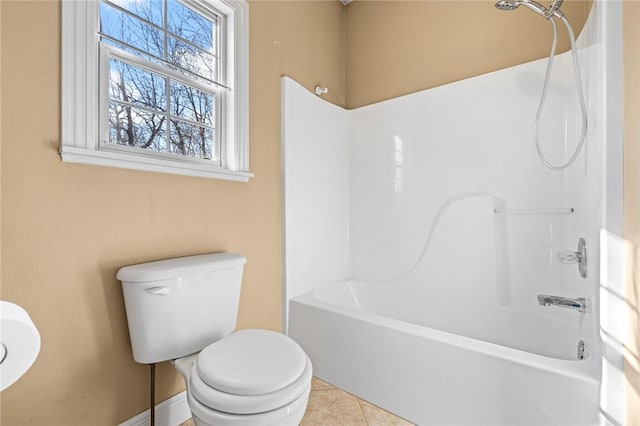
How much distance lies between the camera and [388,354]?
151cm

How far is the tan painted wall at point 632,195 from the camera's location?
898 mm

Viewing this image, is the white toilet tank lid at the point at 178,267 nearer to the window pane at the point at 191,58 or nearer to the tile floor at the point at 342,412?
the tile floor at the point at 342,412

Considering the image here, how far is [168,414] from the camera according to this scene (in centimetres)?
139

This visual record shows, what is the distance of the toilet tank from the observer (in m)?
1.16

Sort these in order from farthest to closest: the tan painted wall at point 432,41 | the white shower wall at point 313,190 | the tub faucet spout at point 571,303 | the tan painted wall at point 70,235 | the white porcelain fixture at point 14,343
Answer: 1. the white shower wall at point 313,190
2. the tan painted wall at point 432,41
3. the tub faucet spout at point 571,303
4. the tan painted wall at point 70,235
5. the white porcelain fixture at point 14,343

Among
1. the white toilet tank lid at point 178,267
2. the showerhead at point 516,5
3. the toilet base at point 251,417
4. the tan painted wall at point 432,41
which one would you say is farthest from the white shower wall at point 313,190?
the showerhead at point 516,5

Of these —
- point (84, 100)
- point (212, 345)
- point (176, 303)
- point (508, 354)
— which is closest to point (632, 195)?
point (508, 354)

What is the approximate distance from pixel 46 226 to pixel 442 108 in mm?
2077

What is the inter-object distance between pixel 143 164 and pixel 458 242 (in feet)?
5.79

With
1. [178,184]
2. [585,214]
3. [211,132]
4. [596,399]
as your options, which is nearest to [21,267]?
[178,184]

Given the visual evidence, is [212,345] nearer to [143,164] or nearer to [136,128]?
[143,164]

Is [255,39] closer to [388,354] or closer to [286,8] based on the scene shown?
[286,8]

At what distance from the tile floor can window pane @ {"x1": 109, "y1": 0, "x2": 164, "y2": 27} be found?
5.80 feet

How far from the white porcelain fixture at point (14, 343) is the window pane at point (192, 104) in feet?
3.46
